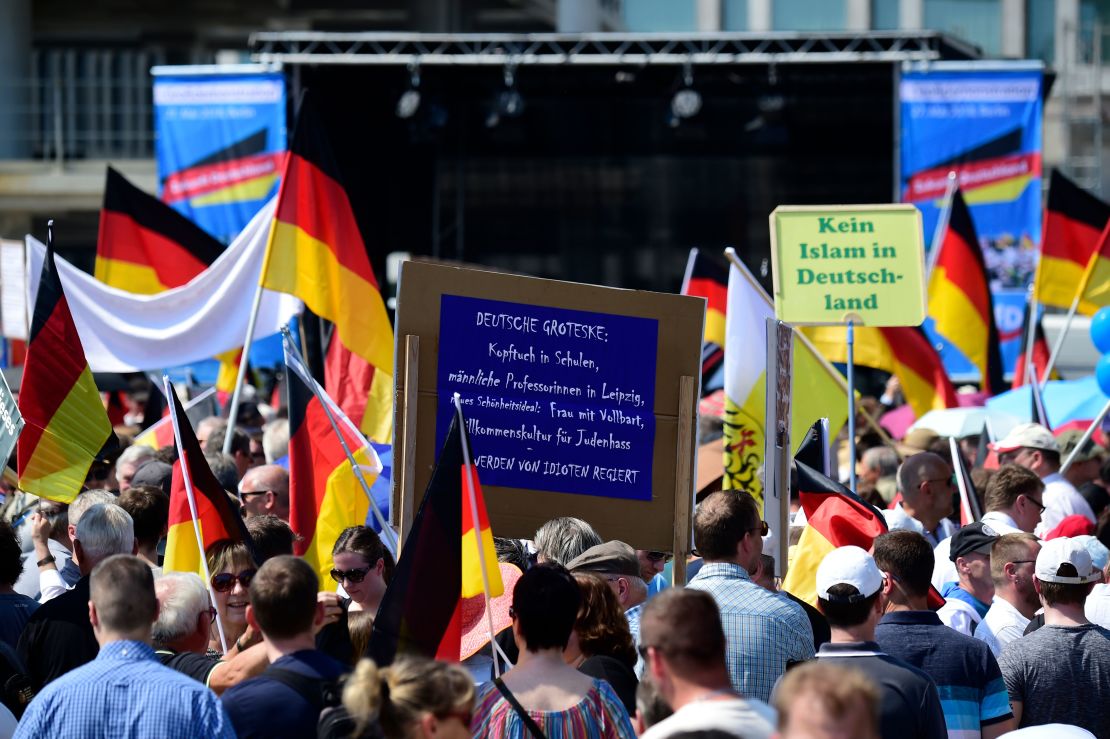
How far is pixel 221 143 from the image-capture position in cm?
1731

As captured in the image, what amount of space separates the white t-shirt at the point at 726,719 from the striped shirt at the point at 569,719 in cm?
73

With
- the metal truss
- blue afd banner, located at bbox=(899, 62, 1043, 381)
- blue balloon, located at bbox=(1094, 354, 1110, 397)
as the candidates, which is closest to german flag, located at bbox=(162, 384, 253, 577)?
blue balloon, located at bbox=(1094, 354, 1110, 397)

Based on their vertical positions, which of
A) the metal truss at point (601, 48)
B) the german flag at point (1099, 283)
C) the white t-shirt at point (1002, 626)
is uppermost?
the metal truss at point (601, 48)

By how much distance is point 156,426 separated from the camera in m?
8.87

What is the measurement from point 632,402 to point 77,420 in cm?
235

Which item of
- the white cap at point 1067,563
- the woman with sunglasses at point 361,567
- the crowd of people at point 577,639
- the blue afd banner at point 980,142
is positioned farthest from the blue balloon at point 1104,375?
the blue afd banner at point 980,142

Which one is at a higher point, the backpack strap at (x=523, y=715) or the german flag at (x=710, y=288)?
the german flag at (x=710, y=288)

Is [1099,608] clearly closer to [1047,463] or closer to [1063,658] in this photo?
[1063,658]

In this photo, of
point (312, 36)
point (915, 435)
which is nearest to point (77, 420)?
point (915, 435)

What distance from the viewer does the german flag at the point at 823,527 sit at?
19.1 feet

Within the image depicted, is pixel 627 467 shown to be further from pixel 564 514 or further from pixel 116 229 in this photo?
pixel 116 229

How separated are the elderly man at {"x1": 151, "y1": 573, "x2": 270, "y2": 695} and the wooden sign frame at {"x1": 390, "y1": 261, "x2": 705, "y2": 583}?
2.84 feet

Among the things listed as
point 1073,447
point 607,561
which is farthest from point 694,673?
point 1073,447

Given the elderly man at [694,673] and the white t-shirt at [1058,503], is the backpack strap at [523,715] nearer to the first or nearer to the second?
the elderly man at [694,673]
